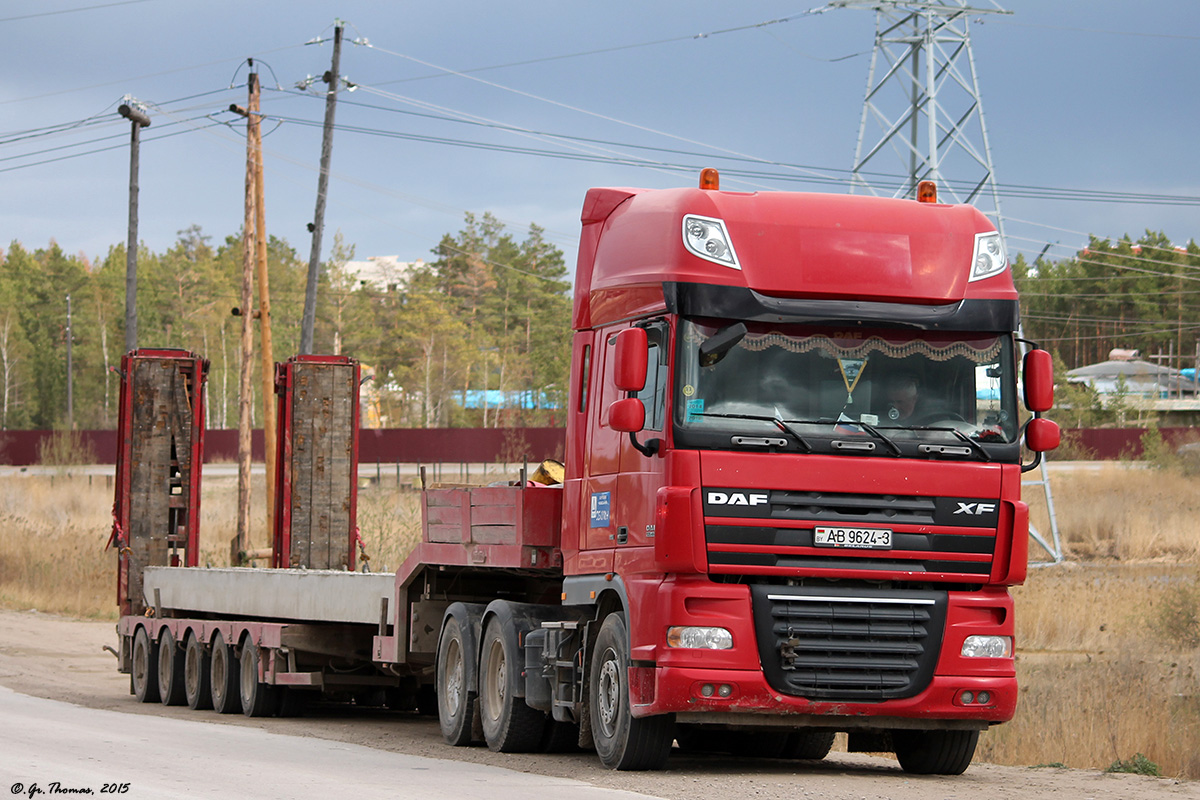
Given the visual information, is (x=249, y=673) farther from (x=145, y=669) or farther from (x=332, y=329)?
(x=332, y=329)

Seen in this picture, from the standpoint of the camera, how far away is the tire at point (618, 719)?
392 inches

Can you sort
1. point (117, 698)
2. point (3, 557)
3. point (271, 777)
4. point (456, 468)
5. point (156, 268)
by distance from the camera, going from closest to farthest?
point (271, 777) → point (117, 698) → point (3, 557) → point (456, 468) → point (156, 268)

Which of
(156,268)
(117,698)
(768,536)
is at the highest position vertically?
(156,268)

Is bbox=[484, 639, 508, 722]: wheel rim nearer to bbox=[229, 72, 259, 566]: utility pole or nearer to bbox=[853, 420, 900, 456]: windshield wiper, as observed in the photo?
bbox=[853, 420, 900, 456]: windshield wiper

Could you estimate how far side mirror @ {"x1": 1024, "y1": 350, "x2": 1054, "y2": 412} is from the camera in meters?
9.70

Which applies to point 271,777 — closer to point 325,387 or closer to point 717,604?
point 717,604

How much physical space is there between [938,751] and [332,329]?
10074 cm

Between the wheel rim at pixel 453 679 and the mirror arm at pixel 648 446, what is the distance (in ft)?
11.9

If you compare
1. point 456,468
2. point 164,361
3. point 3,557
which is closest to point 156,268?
point 456,468

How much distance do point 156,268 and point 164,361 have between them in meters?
98.2

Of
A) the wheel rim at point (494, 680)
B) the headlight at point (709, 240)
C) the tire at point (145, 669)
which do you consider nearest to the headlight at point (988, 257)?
the headlight at point (709, 240)

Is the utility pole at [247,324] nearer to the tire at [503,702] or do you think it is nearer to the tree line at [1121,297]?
the tire at [503,702]

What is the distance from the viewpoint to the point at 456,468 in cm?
6512

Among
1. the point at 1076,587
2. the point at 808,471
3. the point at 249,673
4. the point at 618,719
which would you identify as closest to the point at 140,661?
the point at 249,673
